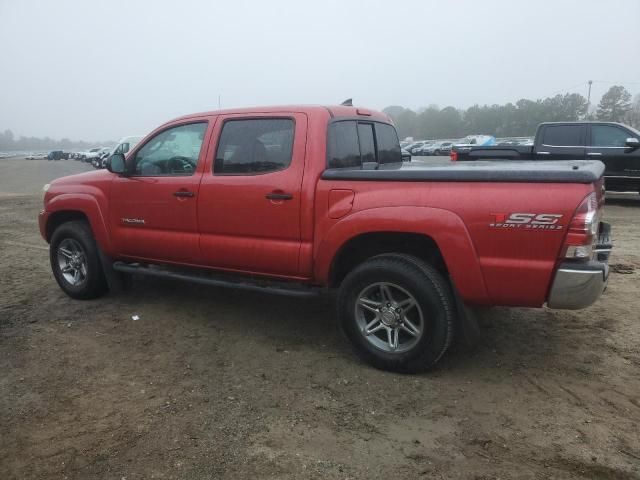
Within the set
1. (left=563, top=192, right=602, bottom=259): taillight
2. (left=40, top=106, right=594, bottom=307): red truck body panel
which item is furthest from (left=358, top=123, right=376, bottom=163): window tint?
(left=563, top=192, right=602, bottom=259): taillight

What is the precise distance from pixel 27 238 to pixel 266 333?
Answer: 6643mm

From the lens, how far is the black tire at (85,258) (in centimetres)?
516

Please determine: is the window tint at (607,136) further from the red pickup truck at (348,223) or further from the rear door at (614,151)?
the red pickup truck at (348,223)

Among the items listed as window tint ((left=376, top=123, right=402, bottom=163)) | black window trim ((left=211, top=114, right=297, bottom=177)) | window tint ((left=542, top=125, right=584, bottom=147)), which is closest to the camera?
black window trim ((left=211, top=114, right=297, bottom=177))

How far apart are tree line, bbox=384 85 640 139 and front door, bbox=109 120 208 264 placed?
49.6 m

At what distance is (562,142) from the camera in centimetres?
1102

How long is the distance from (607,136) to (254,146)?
955cm

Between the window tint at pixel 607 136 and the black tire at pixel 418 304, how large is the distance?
925cm

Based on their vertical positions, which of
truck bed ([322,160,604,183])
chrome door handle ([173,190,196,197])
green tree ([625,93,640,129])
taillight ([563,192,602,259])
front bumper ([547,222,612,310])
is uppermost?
green tree ([625,93,640,129])

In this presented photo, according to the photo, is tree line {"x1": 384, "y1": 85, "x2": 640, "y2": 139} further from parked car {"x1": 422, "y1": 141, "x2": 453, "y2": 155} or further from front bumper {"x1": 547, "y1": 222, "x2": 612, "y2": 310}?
front bumper {"x1": 547, "y1": 222, "x2": 612, "y2": 310}

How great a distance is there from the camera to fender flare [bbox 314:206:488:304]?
3.21m

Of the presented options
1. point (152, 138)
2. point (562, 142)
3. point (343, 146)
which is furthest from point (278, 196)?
point (562, 142)

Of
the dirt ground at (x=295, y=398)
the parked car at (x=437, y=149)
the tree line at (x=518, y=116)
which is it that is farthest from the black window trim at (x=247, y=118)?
the tree line at (x=518, y=116)

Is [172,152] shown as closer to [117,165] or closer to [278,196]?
[117,165]
